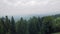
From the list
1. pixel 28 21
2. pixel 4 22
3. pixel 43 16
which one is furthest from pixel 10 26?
pixel 43 16

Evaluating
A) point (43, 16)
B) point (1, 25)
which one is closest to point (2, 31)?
point (1, 25)

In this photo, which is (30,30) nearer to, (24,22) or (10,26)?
(24,22)

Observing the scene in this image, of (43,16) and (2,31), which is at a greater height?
(43,16)

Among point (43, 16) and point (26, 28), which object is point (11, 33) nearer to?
point (26, 28)

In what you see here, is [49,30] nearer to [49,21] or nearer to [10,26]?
[49,21]

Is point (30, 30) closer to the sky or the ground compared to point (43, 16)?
closer to the ground
